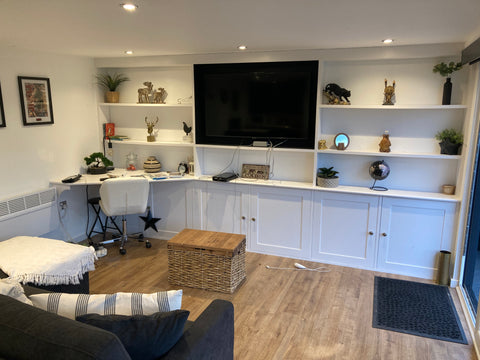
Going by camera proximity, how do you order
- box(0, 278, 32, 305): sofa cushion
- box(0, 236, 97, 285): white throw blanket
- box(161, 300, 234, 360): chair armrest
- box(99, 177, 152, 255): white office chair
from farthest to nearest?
box(99, 177, 152, 255): white office chair
box(0, 236, 97, 285): white throw blanket
box(0, 278, 32, 305): sofa cushion
box(161, 300, 234, 360): chair armrest

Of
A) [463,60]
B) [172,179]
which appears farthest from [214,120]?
[463,60]

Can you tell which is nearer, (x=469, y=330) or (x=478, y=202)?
(x=469, y=330)

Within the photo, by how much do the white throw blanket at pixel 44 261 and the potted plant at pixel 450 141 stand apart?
334cm

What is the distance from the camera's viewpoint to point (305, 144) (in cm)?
425

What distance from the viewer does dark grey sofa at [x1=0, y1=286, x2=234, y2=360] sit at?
53.4 inches

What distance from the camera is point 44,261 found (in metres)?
2.77

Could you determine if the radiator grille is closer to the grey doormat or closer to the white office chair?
the white office chair

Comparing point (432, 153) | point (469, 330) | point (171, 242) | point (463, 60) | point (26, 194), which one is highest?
point (463, 60)

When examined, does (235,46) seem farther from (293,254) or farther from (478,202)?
(478,202)

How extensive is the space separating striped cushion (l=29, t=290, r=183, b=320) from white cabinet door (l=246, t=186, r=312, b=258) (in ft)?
8.65

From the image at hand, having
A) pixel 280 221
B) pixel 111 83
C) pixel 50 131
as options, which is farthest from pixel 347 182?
pixel 50 131

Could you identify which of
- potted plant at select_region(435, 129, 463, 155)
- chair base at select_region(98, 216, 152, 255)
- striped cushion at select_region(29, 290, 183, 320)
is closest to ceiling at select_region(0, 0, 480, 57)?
potted plant at select_region(435, 129, 463, 155)

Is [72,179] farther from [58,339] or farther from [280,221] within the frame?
[58,339]

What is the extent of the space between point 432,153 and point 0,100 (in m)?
4.26
